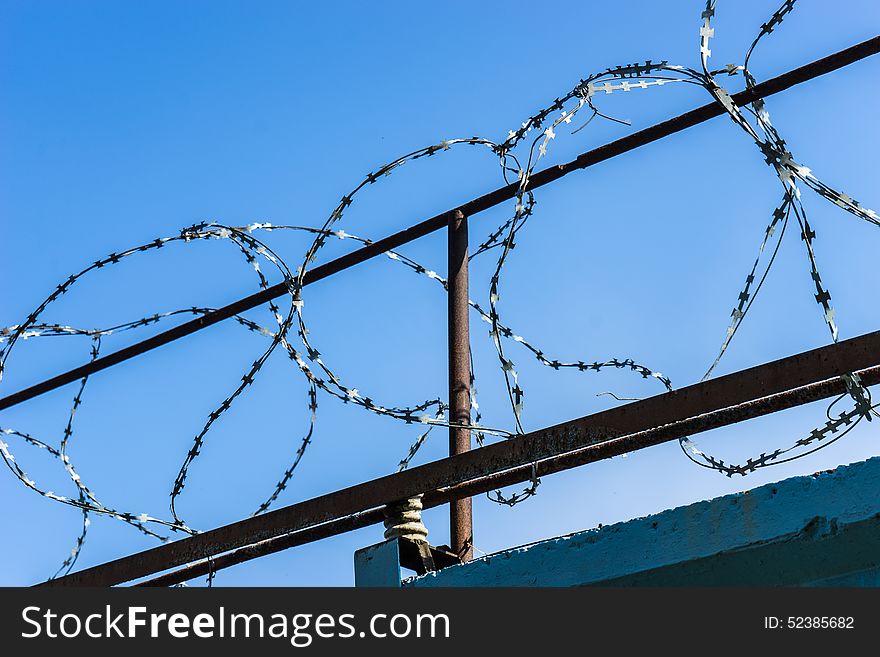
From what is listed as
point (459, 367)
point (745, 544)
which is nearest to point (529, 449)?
point (745, 544)

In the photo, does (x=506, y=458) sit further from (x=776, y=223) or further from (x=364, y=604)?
(x=776, y=223)

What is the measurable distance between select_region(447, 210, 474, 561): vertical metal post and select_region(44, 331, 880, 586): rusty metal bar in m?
0.42

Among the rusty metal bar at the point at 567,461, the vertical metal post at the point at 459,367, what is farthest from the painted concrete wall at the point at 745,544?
the vertical metal post at the point at 459,367

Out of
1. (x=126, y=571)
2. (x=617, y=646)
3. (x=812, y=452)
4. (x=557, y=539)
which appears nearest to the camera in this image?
(x=617, y=646)

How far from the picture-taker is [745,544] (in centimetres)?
335

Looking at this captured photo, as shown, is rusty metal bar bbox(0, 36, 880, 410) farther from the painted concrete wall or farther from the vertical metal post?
the painted concrete wall

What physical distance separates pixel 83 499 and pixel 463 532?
1.96m

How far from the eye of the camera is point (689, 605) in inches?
125

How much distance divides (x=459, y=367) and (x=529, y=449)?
3.67 ft

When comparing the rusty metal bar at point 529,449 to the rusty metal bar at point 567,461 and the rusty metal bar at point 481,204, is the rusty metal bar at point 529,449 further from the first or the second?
the rusty metal bar at point 481,204

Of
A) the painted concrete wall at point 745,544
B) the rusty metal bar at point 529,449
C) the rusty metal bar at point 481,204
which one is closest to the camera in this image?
the painted concrete wall at point 745,544

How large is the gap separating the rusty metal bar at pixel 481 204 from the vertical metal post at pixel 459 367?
0.50ft

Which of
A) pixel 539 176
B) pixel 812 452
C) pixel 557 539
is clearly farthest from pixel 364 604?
pixel 539 176

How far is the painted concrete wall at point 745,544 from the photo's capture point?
321 cm
